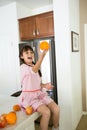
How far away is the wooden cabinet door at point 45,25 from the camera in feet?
9.82

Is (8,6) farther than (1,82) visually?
No

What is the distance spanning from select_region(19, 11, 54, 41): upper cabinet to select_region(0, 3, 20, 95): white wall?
17cm

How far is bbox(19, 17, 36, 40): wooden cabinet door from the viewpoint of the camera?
326cm

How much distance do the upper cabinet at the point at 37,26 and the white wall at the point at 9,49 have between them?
6.6 inches

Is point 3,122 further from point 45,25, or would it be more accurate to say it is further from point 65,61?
point 45,25

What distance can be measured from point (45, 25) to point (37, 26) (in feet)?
0.69

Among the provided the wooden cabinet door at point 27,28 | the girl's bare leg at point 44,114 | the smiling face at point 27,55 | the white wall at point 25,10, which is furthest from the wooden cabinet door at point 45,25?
the girl's bare leg at point 44,114

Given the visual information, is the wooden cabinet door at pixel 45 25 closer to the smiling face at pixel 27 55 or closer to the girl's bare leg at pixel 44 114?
the smiling face at pixel 27 55

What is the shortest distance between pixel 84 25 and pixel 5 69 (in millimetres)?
2096

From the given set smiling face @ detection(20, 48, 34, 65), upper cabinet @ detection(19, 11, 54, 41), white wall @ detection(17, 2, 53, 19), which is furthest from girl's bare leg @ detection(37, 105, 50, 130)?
white wall @ detection(17, 2, 53, 19)

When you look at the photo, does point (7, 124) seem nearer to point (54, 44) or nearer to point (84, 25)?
point (54, 44)

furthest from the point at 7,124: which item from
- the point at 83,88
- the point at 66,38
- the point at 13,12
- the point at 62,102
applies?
the point at 13,12

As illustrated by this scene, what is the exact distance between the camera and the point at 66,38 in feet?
7.73

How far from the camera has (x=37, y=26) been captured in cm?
319
